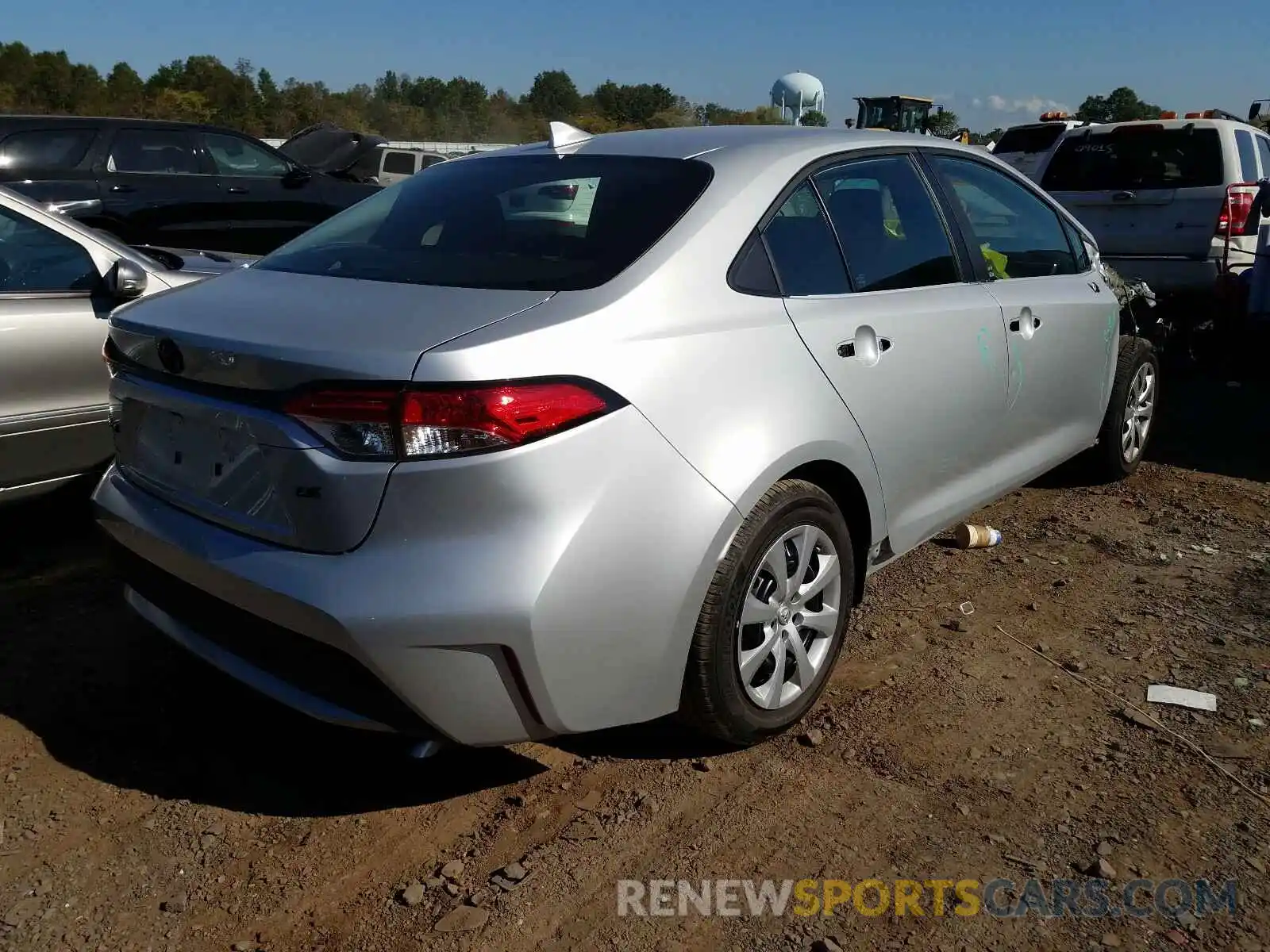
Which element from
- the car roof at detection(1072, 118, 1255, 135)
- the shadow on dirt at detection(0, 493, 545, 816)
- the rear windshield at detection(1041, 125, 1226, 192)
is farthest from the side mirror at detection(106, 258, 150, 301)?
the car roof at detection(1072, 118, 1255, 135)

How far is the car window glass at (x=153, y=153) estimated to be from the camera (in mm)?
9391

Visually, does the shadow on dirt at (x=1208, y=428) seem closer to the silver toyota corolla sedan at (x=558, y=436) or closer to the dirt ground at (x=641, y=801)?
the dirt ground at (x=641, y=801)

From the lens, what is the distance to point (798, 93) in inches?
1944

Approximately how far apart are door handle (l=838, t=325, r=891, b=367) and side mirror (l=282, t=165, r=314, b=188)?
27.7ft

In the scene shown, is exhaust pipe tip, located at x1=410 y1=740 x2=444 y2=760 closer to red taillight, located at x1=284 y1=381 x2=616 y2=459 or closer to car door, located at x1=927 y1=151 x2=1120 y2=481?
red taillight, located at x1=284 y1=381 x2=616 y2=459

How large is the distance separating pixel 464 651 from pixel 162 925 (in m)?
0.88

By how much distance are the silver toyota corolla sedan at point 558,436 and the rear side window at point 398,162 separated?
717 inches

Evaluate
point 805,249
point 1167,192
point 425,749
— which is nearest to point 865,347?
point 805,249

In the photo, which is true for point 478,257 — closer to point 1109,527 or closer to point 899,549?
point 899,549

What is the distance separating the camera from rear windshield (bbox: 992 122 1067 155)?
58.4 feet

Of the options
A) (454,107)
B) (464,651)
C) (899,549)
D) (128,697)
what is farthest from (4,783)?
(454,107)

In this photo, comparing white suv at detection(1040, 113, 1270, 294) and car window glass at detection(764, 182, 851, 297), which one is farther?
white suv at detection(1040, 113, 1270, 294)

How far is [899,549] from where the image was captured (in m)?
3.49

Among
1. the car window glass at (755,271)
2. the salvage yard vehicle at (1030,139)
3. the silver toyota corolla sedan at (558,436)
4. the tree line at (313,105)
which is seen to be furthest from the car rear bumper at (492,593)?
the tree line at (313,105)
